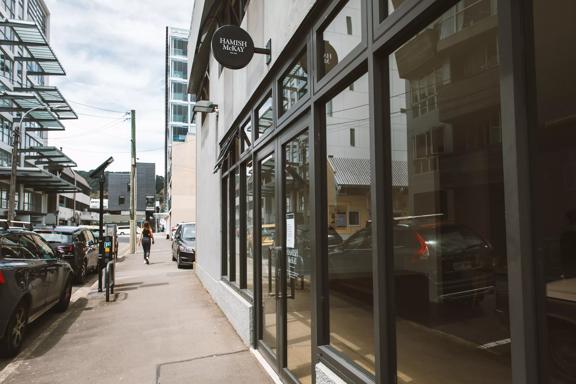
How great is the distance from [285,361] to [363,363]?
66.7 inches

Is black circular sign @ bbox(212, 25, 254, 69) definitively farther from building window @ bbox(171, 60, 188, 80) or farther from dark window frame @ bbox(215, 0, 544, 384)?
building window @ bbox(171, 60, 188, 80)

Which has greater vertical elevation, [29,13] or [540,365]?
[29,13]

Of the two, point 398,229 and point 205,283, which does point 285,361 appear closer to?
point 398,229

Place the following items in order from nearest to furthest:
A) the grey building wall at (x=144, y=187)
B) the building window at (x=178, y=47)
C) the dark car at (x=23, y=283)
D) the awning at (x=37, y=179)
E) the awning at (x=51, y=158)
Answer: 1. the dark car at (x=23, y=283)
2. the grey building wall at (x=144, y=187)
3. the awning at (x=37, y=179)
4. the awning at (x=51, y=158)
5. the building window at (x=178, y=47)

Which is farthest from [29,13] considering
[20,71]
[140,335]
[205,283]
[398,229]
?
[398,229]

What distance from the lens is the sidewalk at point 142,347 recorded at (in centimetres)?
522

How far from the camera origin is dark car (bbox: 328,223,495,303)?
337 cm

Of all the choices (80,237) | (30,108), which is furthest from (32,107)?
(80,237)

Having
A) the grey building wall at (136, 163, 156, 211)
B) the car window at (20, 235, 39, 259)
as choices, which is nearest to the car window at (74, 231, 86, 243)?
the grey building wall at (136, 163, 156, 211)

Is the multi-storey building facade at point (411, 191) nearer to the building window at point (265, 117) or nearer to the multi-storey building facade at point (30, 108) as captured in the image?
the building window at point (265, 117)

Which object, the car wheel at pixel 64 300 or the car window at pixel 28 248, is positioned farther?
the car wheel at pixel 64 300

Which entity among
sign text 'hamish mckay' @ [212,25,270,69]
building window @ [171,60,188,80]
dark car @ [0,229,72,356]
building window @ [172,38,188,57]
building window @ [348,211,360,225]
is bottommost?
dark car @ [0,229,72,356]

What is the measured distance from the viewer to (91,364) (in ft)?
18.8

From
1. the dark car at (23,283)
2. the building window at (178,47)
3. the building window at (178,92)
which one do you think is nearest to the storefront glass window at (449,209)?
the dark car at (23,283)
